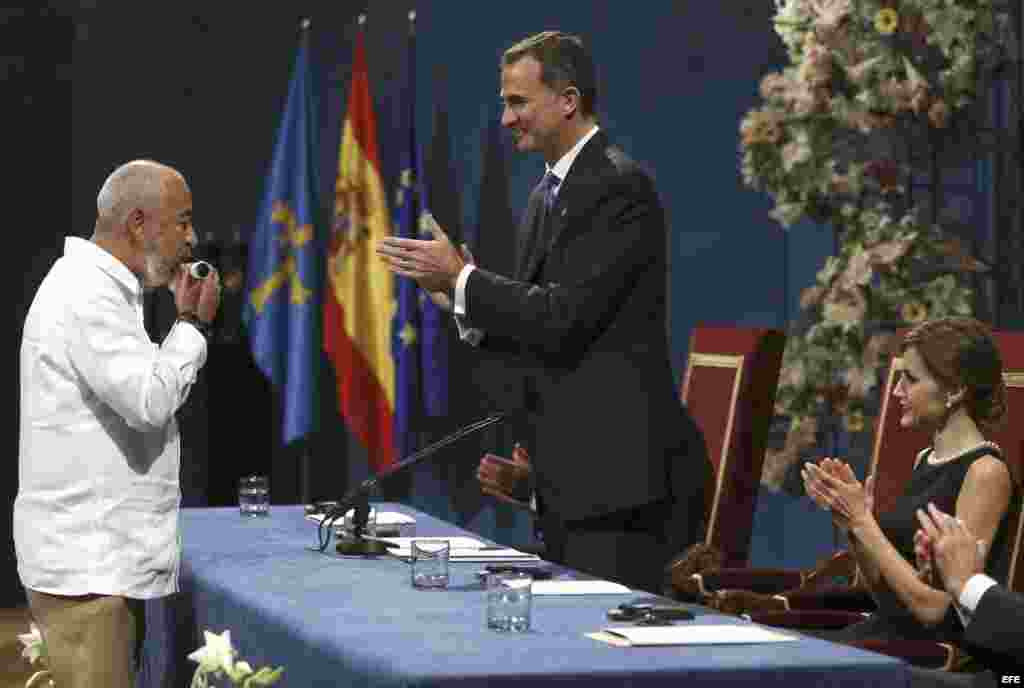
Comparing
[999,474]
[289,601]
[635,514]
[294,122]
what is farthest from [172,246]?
[294,122]

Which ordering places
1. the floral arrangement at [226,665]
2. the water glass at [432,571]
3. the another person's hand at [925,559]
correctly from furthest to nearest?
the water glass at [432,571] → the another person's hand at [925,559] → the floral arrangement at [226,665]

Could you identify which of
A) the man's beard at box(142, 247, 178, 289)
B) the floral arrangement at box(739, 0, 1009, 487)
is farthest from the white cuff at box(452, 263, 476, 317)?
the floral arrangement at box(739, 0, 1009, 487)

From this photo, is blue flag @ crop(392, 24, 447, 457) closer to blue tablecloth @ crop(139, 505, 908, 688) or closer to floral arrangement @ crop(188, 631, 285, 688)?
blue tablecloth @ crop(139, 505, 908, 688)

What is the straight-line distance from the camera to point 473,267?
134 inches

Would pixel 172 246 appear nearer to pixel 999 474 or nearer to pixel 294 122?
pixel 999 474

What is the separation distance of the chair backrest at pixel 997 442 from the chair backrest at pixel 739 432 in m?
0.44

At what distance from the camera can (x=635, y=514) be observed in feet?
11.0

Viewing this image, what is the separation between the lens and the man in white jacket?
3.24 m

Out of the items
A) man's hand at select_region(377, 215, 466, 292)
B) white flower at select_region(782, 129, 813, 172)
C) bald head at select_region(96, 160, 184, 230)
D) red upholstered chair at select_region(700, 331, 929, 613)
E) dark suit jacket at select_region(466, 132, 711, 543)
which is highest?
white flower at select_region(782, 129, 813, 172)

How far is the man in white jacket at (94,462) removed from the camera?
10.6 ft

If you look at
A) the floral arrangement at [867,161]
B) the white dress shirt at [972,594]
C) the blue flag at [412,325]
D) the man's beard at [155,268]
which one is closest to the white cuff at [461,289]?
the man's beard at [155,268]

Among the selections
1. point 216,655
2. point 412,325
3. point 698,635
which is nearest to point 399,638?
point 216,655

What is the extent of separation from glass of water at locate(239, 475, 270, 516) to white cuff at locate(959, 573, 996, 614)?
2063 mm

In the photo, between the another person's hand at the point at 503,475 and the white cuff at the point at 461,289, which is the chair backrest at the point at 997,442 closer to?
the another person's hand at the point at 503,475
